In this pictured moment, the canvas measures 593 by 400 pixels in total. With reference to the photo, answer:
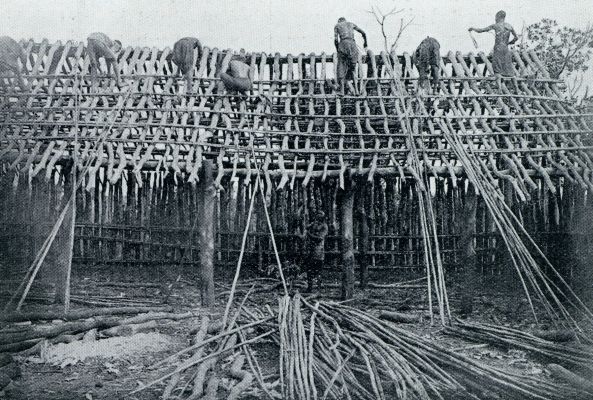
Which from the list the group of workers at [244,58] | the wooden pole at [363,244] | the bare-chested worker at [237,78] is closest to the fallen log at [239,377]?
the wooden pole at [363,244]

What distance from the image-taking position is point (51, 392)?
5469 mm

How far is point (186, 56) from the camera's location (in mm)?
10633

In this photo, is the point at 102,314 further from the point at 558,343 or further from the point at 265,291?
the point at 558,343

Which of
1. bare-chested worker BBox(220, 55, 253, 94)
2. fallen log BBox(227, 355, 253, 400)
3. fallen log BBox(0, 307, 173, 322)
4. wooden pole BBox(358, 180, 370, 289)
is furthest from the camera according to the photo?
wooden pole BBox(358, 180, 370, 289)

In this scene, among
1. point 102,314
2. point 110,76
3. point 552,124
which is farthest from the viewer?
point 110,76

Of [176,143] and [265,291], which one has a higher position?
[176,143]

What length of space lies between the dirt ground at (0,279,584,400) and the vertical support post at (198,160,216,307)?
0.33m

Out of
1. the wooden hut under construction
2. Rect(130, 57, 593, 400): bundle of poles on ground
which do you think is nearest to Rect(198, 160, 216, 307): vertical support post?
the wooden hut under construction

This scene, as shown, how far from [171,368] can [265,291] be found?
4.69 metres

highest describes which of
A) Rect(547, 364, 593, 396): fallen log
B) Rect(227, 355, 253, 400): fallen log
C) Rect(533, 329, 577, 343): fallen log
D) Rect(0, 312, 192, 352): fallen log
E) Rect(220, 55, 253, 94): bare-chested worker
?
Rect(220, 55, 253, 94): bare-chested worker

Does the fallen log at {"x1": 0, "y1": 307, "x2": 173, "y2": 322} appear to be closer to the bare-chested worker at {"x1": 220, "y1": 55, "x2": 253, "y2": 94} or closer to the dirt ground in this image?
the dirt ground

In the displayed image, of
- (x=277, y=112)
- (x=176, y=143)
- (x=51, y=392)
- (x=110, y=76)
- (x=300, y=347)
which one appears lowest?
(x=51, y=392)

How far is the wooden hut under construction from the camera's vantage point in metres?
9.07

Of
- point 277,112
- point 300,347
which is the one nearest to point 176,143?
point 277,112
